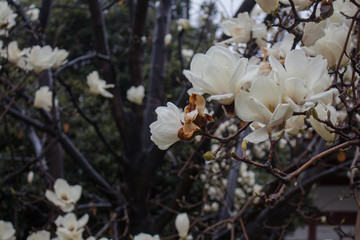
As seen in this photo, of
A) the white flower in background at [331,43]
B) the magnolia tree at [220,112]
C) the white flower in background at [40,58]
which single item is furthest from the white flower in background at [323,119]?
the white flower in background at [40,58]

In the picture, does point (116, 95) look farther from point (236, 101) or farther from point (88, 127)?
point (88, 127)

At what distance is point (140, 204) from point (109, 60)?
3.06ft

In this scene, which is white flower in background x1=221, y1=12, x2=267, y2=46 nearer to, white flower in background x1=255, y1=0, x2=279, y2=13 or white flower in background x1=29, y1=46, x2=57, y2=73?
white flower in background x1=255, y1=0, x2=279, y2=13

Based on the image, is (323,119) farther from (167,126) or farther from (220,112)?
(220,112)

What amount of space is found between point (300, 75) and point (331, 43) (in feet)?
0.63

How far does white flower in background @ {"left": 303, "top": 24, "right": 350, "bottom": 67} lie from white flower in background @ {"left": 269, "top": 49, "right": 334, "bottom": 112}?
6.2 inches

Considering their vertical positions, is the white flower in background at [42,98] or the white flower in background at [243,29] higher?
the white flower in background at [243,29]

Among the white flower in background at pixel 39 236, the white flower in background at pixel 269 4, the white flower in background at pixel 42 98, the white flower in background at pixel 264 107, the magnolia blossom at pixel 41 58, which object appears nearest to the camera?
the white flower in background at pixel 264 107

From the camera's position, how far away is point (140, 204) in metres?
2.30

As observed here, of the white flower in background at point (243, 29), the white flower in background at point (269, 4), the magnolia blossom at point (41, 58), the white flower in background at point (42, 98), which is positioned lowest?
the white flower in background at point (42, 98)

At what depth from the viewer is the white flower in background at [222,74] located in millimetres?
564

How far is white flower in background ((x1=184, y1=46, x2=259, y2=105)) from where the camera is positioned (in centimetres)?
56

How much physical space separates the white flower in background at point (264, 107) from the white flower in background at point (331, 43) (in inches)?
9.4

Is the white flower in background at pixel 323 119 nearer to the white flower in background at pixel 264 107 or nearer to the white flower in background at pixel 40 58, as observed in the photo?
the white flower in background at pixel 264 107
